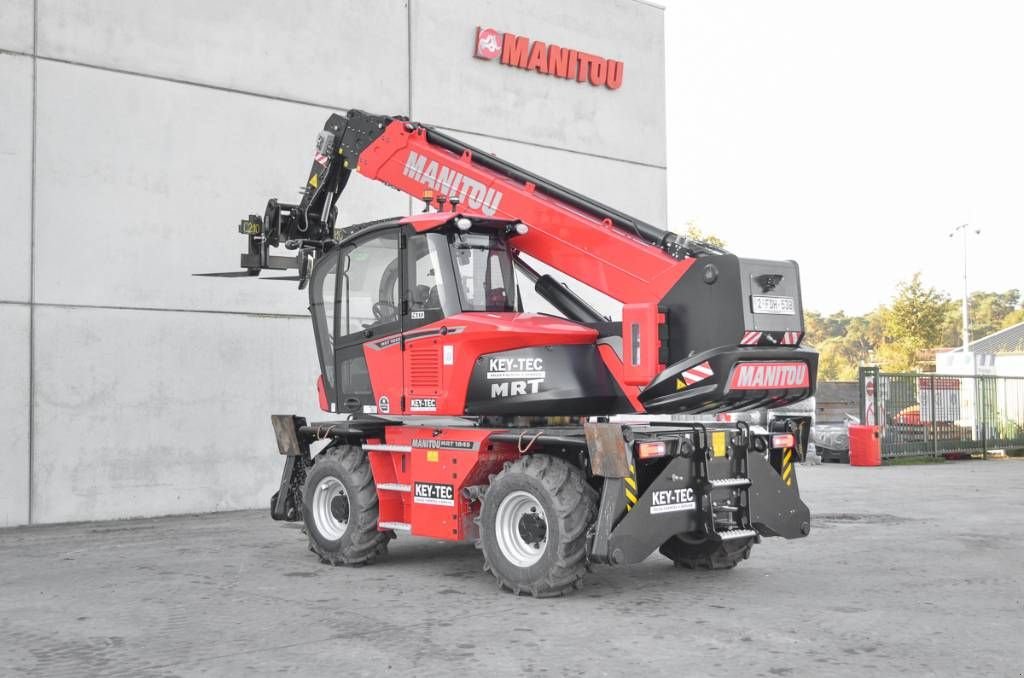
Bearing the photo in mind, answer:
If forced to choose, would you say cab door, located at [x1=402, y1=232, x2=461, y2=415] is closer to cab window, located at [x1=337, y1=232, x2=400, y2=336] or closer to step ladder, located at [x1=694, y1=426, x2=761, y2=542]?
cab window, located at [x1=337, y1=232, x2=400, y2=336]

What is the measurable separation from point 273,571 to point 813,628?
16.0ft

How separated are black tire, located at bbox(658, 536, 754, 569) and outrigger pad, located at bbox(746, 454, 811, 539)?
45 cm

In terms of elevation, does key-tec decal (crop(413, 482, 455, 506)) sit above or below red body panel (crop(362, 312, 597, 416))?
below

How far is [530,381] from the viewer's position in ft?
28.9

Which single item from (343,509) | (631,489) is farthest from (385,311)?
(631,489)

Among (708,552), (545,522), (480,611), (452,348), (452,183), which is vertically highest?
(452,183)

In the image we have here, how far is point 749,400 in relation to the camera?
26.9ft

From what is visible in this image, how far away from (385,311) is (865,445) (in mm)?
17629

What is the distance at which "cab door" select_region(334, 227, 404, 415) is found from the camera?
9.62 m

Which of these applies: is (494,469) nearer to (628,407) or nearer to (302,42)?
(628,407)

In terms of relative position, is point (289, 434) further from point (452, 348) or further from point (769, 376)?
point (769, 376)

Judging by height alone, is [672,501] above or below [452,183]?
below

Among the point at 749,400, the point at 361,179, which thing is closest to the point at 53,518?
the point at 361,179

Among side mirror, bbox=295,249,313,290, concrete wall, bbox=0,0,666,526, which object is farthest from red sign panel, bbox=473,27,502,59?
side mirror, bbox=295,249,313,290
